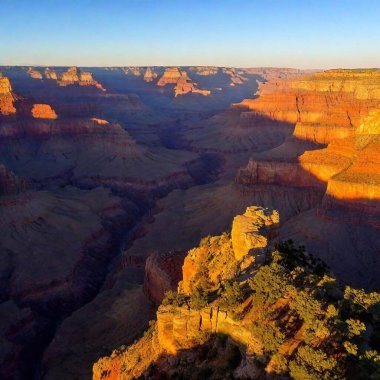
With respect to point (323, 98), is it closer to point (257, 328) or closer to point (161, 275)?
point (161, 275)

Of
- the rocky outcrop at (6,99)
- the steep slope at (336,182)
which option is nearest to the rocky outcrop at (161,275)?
the steep slope at (336,182)

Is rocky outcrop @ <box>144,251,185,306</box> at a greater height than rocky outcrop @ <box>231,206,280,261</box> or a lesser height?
lesser

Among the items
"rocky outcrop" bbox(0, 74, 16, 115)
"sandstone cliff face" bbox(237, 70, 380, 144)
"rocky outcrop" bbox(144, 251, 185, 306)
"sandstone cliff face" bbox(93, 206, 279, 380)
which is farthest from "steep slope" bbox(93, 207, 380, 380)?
"rocky outcrop" bbox(0, 74, 16, 115)

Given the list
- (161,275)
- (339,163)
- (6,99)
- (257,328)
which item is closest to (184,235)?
(339,163)

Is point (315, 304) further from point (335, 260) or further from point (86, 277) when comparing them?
point (86, 277)

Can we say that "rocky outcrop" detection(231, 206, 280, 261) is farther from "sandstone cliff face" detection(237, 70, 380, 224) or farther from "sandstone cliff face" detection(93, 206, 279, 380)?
"sandstone cliff face" detection(237, 70, 380, 224)

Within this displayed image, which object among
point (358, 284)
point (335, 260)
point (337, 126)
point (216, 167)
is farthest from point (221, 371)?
point (216, 167)

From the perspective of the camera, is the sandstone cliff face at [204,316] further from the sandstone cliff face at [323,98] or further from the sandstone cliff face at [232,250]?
the sandstone cliff face at [323,98]
